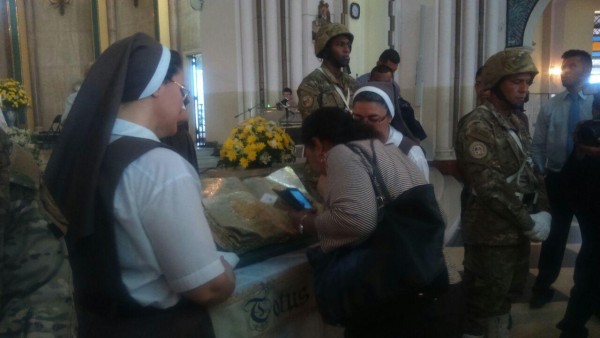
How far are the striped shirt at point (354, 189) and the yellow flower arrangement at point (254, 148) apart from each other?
4.19 feet

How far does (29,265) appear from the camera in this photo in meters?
0.96

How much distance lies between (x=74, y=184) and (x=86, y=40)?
13.0m

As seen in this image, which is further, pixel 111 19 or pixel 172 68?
pixel 111 19

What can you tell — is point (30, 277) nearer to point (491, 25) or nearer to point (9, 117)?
point (9, 117)

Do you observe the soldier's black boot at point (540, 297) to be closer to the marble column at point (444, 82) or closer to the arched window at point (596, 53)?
the marble column at point (444, 82)

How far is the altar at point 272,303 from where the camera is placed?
5.39 feet

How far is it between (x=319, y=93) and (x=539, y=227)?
1.54 m

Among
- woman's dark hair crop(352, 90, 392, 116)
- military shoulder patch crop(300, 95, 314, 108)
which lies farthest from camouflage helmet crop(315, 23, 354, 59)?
woman's dark hair crop(352, 90, 392, 116)

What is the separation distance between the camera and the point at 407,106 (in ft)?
15.5

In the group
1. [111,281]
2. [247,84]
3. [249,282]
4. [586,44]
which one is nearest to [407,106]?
[249,282]

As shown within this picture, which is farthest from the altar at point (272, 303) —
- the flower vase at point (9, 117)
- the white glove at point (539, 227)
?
the flower vase at point (9, 117)

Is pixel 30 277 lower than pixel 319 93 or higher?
lower

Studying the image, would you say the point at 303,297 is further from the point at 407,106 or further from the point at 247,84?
the point at 247,84

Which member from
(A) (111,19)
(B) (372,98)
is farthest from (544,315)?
(A) (111,19)
